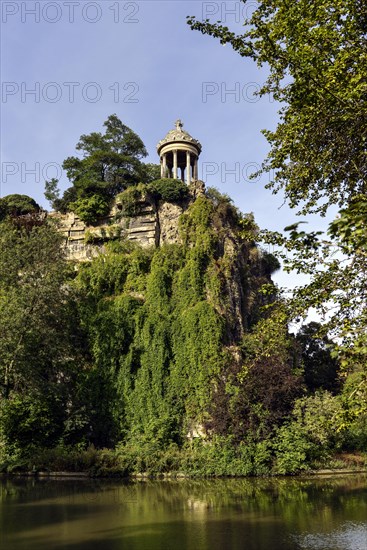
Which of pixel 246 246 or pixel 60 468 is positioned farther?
pixel 246 246

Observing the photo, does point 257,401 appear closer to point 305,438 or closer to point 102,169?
point 305,438

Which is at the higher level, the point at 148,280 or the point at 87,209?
the point at 87,209

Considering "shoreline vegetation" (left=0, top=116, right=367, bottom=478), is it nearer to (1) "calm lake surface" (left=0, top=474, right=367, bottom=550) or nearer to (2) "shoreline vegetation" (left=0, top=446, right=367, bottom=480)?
(2) "shoreline vegetation" (left=0, top=446, right=367, bottom=480)

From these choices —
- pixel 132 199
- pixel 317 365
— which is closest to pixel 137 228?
Result: pixel 132 199

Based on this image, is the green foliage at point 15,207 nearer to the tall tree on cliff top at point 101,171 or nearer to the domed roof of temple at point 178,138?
the tall tree on cliff top at point 101,171

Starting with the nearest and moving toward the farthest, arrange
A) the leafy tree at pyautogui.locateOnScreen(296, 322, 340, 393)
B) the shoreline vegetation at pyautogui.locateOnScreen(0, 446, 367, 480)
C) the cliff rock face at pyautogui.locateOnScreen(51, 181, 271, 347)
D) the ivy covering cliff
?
the shoreline vegetation at pyautogui.locateOnScreen(0, 446, 367, 480)
the ivy covering cliff
the cliff rock face at pyautogui.locateOnScreen(51, 181, 271, 347)
the leafy tree at pyautogui.locateOnScreen(296, 322, 340, 393)

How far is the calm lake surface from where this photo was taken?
34.7 ft

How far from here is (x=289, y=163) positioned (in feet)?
38.3

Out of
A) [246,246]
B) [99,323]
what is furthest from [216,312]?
[246,246]

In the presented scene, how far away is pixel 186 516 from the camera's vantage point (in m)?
13.6

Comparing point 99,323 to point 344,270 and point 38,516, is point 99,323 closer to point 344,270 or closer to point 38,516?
point 38,516

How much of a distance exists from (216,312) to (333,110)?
70.0 feet

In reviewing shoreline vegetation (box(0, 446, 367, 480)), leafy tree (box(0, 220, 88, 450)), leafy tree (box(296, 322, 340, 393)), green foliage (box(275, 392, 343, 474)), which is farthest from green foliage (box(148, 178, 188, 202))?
shoreline vegetation (box(0, 446, 367, 480))

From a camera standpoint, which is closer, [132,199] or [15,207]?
[132,199]
